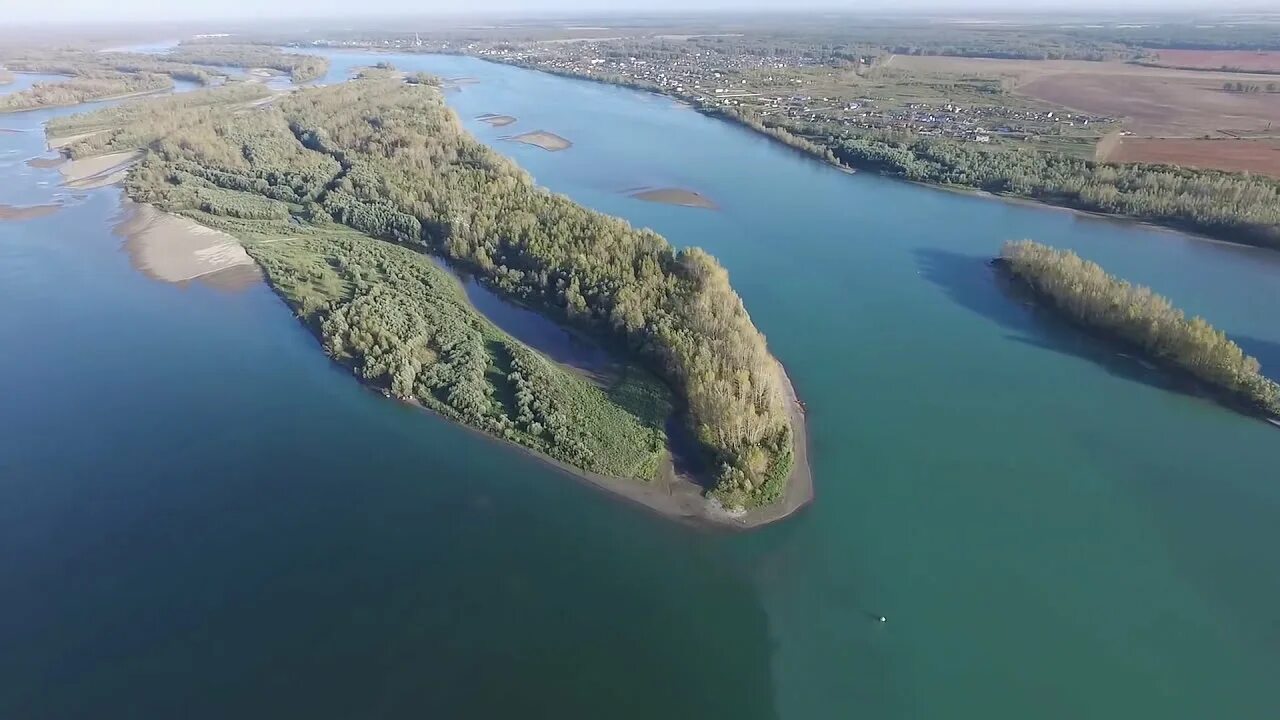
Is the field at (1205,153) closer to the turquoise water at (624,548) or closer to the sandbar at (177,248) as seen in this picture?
the turquoise water at (624,548)

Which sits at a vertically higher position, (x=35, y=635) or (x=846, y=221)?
(x=846, y=221)

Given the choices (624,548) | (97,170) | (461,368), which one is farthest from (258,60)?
(624,548)

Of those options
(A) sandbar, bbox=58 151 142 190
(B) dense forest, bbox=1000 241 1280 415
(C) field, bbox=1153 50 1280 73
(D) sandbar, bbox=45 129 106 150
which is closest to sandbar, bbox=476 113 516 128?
(A) sandbar, bbox=58 151 142 190

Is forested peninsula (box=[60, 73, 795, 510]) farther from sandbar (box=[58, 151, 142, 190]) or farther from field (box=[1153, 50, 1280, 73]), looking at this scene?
field (box=[1153, 50, 1280, 73])

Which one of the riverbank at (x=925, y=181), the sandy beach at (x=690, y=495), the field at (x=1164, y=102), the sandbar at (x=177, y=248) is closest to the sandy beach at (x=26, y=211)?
the sandbar at (x=177, y=248)

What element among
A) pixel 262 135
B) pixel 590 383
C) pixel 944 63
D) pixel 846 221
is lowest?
pixel 590 383

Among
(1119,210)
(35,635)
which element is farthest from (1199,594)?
(1119,210)

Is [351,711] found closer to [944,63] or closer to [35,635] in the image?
[35,635]
